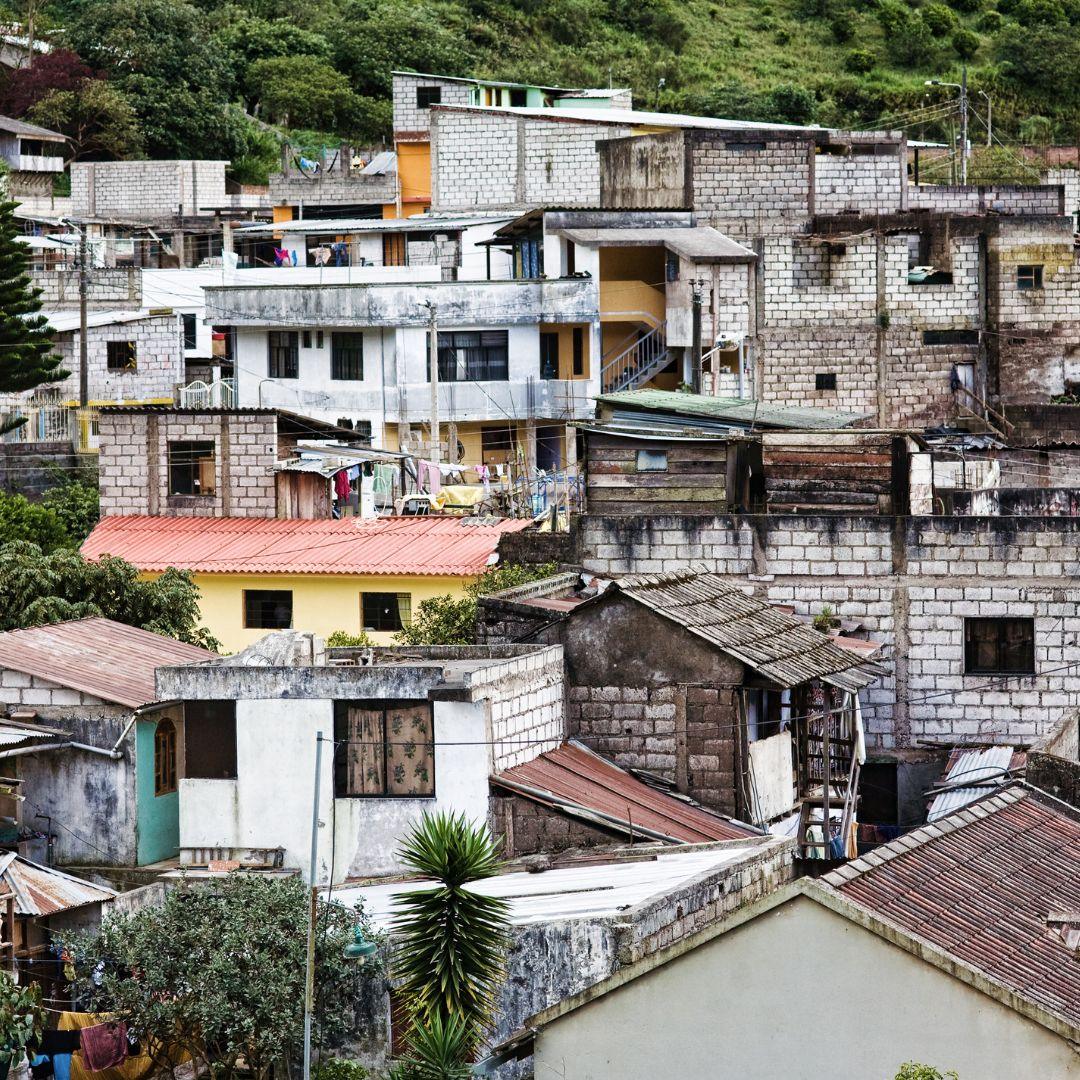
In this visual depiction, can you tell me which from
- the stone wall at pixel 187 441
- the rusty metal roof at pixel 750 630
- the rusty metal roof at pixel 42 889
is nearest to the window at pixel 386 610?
the stone wall at pixel 187 441

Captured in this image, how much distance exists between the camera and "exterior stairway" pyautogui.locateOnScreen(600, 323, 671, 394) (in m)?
43.8

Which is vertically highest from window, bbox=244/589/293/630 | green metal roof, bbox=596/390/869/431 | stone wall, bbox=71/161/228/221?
stone wall, bbox=71/161/228/221

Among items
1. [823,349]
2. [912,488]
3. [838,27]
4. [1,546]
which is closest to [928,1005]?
[912,488]

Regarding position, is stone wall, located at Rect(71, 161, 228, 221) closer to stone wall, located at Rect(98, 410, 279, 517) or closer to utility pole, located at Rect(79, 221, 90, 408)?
utility pole, located at Rect(79, 221, 90, 408)

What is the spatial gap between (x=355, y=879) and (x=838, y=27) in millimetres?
62909

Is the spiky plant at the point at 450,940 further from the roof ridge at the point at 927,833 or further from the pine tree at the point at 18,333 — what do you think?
the pine tree at the point at 18,333

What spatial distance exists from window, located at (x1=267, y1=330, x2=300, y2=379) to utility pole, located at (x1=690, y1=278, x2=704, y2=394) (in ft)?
24.5

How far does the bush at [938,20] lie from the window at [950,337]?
32579mm

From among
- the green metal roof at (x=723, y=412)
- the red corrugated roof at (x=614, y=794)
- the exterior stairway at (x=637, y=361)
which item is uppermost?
the exterior stairway at (x=637, y=361)

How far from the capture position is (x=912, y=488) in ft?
86.6

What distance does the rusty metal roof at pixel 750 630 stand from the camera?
2073 cm

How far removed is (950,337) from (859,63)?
101ft

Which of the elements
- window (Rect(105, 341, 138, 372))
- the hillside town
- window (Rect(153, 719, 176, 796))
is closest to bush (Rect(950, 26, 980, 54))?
the hillside town

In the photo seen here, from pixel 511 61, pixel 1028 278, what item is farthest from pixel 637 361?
pixel 511 61
